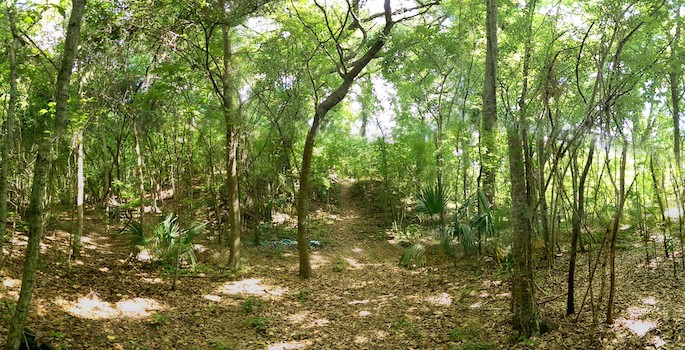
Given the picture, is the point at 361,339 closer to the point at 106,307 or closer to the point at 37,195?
the point at 106,307

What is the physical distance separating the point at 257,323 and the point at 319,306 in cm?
151

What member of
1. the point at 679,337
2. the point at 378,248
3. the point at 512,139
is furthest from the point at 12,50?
the point at 378,248

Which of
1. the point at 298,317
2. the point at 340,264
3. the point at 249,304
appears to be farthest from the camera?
the point at 340,264

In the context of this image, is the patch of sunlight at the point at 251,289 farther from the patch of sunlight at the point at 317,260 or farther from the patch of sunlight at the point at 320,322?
the patch of sunlight at the point at 317,260

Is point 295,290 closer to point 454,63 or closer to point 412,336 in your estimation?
point 412,336

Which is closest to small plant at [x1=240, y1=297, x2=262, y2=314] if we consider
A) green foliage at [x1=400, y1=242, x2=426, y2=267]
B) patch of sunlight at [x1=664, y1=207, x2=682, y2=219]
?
green foliage at [x1=400, y1=242, x2=426, y2=267]

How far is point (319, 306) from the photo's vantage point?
830 centimetres

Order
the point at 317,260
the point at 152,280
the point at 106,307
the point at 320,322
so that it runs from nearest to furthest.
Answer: the point at 106,307 < the point at 320,322 < the point at 152,280 < the point at 317,260

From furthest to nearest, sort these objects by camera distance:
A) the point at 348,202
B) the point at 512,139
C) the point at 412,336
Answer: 1. the point at 348,202
2. the point at 412,336
3. the point at 512,139

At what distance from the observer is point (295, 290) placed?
920cm

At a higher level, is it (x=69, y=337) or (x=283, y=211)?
(x=283, y=211)

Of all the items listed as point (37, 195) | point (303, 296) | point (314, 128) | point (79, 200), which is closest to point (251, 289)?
point (303, 296)

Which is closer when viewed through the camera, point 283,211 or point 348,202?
point 283,211

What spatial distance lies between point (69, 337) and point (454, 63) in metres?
11.2
